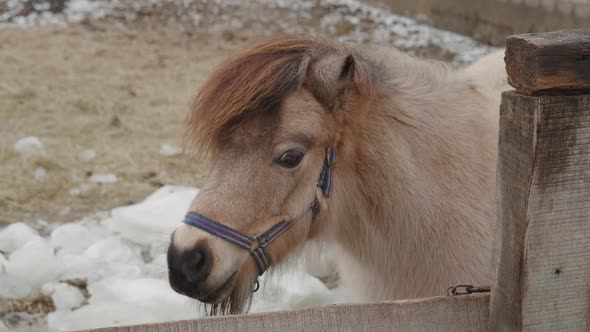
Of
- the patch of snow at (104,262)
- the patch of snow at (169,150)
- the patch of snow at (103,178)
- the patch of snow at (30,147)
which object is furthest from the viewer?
the patch of snow at (169,150)

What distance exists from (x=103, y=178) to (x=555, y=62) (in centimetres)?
421

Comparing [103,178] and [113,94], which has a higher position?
[113,94]

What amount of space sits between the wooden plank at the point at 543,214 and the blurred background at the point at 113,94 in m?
2.30

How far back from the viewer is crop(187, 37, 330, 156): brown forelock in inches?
85.0

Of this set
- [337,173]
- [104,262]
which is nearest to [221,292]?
[337,173]

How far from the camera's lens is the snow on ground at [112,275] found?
132 inches

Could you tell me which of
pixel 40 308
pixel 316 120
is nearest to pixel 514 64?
pixel 316 120

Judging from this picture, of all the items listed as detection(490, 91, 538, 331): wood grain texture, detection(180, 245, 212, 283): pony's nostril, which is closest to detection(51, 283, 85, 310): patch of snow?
detection(180, 245, 212, 283): pony's nostril

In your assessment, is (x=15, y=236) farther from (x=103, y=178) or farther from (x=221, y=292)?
(x=221, y=292)

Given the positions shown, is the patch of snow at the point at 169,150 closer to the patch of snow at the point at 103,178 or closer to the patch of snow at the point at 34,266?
the patch of snow at the point at 103,178

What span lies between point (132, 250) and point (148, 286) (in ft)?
1.63

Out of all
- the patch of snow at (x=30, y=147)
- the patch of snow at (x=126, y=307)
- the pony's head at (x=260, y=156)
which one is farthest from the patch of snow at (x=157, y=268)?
the patch of snow at (x=30, y=147)

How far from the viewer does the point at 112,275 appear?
12.1 feet

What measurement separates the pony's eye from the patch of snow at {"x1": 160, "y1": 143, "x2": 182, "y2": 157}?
3.30 m
